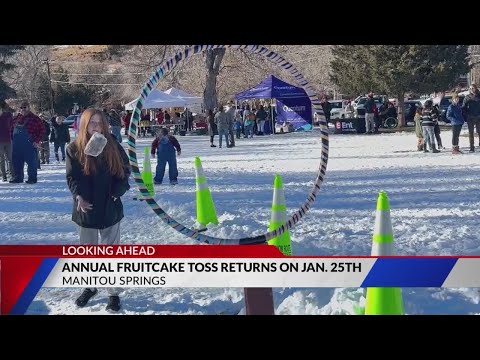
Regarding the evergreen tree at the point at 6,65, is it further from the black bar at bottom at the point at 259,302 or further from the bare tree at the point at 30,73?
the black bar at bottom at the point at 259,302

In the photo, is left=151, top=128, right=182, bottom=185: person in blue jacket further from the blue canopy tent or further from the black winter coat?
the blue canopy tent

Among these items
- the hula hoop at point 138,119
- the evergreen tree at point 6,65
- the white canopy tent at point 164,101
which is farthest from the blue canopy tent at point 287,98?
the hula hoop at point 138,119

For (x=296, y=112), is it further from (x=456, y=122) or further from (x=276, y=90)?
(x=456, y=122)

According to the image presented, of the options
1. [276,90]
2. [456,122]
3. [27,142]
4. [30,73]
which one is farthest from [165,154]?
[456,122]

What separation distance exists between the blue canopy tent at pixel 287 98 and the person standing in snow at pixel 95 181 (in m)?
7.50

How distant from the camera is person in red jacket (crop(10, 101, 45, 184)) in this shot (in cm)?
958

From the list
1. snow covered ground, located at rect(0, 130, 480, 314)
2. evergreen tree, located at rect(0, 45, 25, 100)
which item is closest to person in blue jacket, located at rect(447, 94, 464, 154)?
snow covered ground, located at rect(0, 130, 480, 314)

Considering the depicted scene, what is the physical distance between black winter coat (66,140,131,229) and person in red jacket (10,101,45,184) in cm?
490

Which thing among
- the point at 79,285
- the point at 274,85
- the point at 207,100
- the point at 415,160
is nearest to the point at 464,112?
the point at 415,160

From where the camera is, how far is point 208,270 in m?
4.49

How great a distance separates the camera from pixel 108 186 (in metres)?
4.96

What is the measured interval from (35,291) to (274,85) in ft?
29.4

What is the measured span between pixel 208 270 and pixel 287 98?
944 cm
